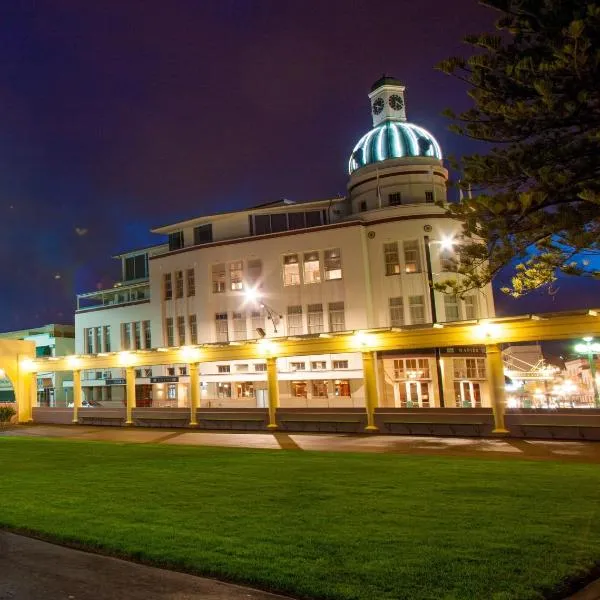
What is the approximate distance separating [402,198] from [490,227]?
29.8 metres

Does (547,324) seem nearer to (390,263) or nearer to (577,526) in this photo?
(577,526)

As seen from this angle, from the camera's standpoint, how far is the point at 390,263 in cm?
3856

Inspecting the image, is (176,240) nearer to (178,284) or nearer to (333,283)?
(178,284)

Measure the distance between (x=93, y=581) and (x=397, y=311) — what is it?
33.3 metres

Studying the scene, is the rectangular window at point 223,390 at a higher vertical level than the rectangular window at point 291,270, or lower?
lower

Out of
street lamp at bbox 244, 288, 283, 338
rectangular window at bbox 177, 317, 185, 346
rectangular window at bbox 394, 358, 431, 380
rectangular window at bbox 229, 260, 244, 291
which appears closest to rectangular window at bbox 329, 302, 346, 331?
street lamp at bbox 244, 288, 283, 338

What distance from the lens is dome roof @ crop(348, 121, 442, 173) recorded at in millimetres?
41625

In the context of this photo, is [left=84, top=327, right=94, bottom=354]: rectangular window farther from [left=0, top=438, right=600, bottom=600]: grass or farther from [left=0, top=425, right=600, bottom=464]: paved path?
[left=0, top=438, right=600, bottom=600]: grass

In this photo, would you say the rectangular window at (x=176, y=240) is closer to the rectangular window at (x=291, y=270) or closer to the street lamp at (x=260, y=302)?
the street lamp at (x=260, y=302)

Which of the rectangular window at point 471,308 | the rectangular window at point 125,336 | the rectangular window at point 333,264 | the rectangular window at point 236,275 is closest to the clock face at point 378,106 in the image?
the rectangular window at point 333,264

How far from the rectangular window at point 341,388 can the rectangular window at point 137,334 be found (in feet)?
62.7

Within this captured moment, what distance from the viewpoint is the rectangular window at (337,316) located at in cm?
3850

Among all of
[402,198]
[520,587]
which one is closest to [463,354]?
[402,198]

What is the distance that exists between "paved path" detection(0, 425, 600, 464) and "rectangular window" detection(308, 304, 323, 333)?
44.7 ft
